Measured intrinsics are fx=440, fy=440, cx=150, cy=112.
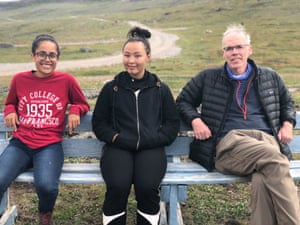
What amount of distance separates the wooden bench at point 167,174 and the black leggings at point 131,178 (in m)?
0.18

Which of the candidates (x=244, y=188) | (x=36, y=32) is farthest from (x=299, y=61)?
(x=36, y=32)

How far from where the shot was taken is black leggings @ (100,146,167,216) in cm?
395

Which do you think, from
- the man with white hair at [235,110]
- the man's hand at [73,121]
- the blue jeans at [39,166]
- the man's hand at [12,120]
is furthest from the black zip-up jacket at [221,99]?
the man's hand at [12,120]

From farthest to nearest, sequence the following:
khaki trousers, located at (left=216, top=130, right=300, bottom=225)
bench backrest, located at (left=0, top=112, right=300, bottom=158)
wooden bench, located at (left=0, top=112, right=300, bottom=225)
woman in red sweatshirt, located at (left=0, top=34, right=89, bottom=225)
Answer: bench backrest, located at (left=0, top=112, right=300, bottom=158) → woman in red sweatshirt, located at (left=0, top=34, right=89, bottom=225) → wooden bench, located at (left=0, top=112, right=300, bottom=225) → khaki trousers, located at (left=216, top=130, right=300, bottom=225)

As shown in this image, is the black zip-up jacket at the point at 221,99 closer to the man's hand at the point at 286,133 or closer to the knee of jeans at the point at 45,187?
the man's hand at the point at 286,133

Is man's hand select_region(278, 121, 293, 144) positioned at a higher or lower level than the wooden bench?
higher

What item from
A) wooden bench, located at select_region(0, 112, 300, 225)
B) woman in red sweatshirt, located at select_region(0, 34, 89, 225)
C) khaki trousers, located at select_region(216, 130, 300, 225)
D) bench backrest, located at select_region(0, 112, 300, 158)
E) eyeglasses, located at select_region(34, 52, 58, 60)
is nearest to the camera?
khaki trousers, located at select_region(216, 130, 300, 225)

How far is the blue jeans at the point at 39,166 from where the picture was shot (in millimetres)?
4031

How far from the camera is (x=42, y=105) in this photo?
4.46 metres

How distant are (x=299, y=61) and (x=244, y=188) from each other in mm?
21387

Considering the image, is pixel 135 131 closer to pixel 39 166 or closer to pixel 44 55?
pixel 39 166

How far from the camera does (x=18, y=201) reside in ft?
17.1

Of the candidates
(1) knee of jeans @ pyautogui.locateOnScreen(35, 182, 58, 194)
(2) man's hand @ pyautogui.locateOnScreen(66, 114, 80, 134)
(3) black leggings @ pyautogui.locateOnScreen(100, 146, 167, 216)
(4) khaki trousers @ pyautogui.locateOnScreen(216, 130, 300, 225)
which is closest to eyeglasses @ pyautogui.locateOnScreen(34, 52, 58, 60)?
(2) man's hand @ pyautogui.locateOnScreen(66, 114, 80, 134)

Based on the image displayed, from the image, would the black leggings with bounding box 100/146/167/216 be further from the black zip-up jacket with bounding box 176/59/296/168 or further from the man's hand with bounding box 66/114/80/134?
the black zip-up jacket with bounding box 176/59/296/168
